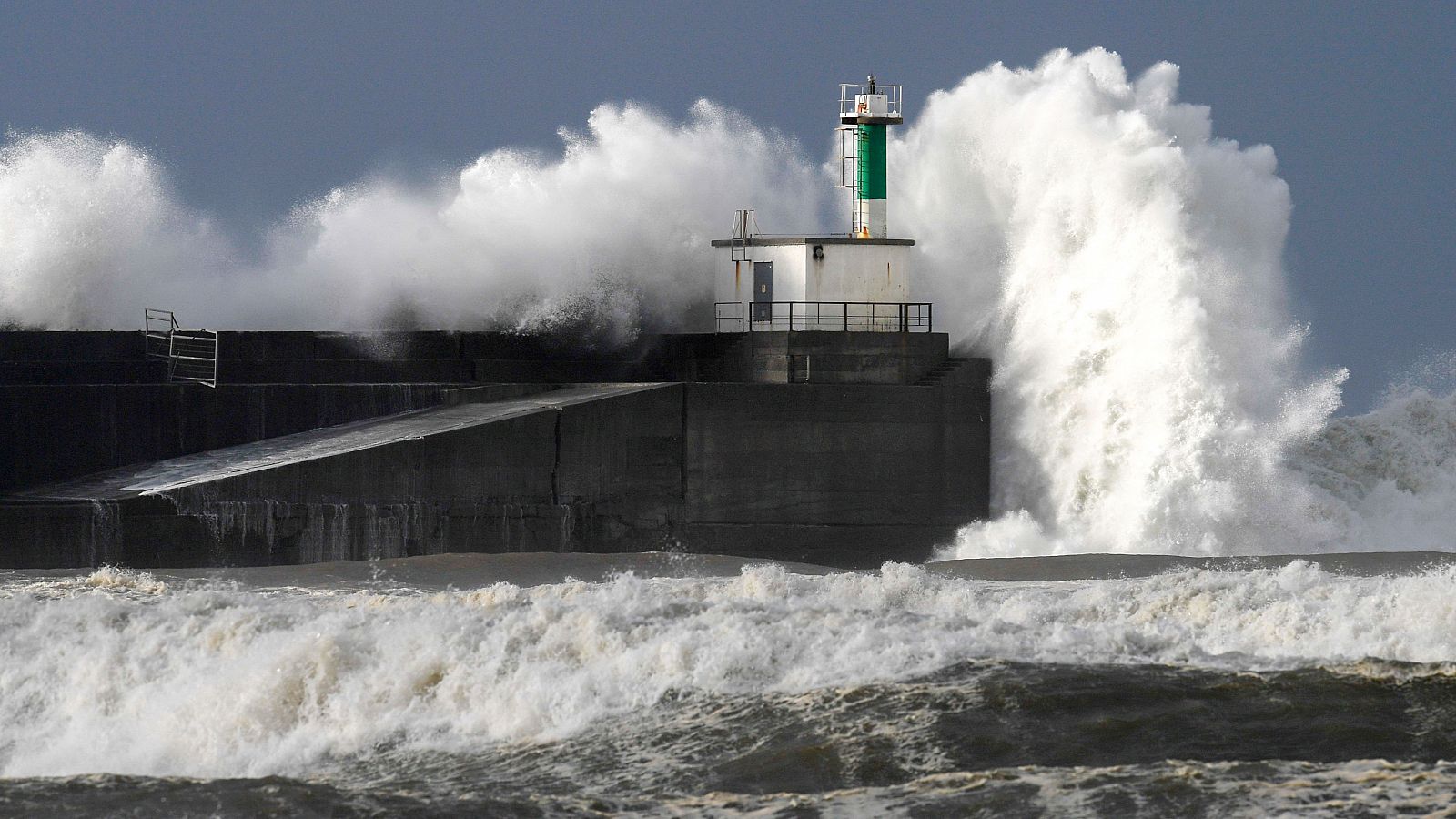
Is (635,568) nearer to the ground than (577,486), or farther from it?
nearer to the ground

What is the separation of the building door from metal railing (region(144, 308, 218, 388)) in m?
6.00

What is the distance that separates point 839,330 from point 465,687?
11.0m

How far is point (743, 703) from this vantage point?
9172 mm

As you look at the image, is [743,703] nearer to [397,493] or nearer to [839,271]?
[397,493]

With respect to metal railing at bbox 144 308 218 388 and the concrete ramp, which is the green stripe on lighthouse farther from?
metal railing at bbox 144 308 218 388

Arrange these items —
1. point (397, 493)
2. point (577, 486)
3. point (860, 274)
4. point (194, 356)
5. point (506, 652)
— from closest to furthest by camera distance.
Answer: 1. point (506, 652)
2. point (397, 493)
3. point (577, 486)
4. point (194, 356)
5. point (860, 274)

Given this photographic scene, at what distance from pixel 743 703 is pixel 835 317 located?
11.6 meters

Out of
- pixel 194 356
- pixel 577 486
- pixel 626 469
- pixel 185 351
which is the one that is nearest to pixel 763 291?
pixel 626 469

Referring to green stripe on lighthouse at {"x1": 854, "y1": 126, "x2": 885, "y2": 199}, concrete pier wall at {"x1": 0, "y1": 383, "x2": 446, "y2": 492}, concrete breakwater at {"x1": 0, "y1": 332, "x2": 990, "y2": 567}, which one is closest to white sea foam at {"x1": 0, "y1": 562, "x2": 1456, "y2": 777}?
concrete breakwater at {"x1": 0, "y1": 332, "x2": 990, "y2": 567}

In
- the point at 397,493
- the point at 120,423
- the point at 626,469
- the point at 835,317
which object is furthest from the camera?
the point at 835,317

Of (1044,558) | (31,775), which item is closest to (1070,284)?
(1044,558)

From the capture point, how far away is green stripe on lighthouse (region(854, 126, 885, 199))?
21.3 meters

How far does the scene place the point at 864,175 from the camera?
69.9ft

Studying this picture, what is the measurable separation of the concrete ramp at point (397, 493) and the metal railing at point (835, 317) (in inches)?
86.4
